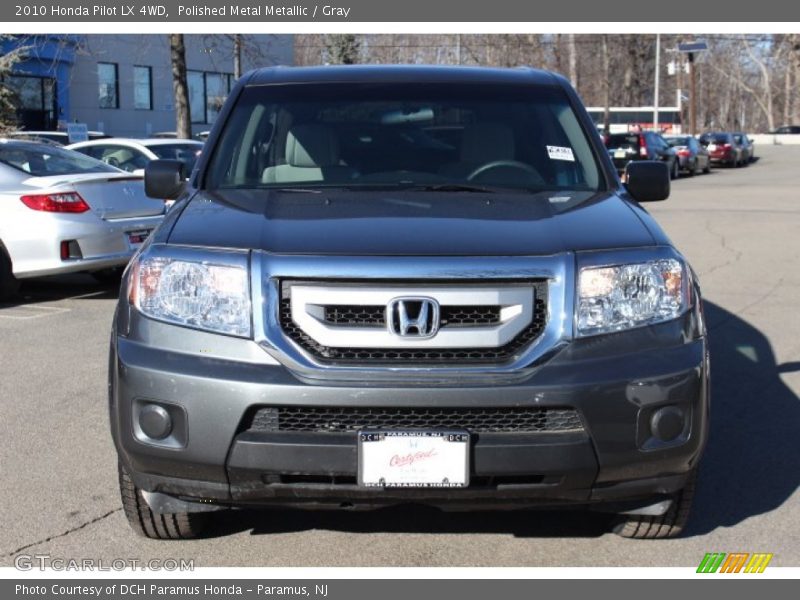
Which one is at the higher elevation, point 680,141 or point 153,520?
point 680,141

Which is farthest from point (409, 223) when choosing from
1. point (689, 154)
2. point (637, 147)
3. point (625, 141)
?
point (689, 154)

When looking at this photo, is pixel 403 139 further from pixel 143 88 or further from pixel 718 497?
pixel 143 88

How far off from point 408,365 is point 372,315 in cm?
19

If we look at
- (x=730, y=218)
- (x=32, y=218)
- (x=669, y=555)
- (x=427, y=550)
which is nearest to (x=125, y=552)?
(x=427, y=550)

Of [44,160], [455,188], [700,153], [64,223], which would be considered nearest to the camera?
[455,188]

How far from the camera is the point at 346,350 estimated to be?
3451 millimetres

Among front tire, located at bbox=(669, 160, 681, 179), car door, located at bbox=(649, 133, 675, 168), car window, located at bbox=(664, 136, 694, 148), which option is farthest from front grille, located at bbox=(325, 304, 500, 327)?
car window, located at bbox=(664, 136, 694, 148)

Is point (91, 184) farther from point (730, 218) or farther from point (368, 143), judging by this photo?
point (730, 218)

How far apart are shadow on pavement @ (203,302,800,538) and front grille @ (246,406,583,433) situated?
88 centimetres

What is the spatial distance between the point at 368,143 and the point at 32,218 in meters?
5.15

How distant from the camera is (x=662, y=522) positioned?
4.02m

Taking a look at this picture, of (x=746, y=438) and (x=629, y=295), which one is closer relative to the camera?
(x=629, y=295)

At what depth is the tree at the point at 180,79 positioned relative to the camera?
2075cm

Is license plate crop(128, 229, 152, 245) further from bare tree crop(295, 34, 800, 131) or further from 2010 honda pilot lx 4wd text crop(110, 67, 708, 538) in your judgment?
bare tree crop(295, 34, 800, 131)
